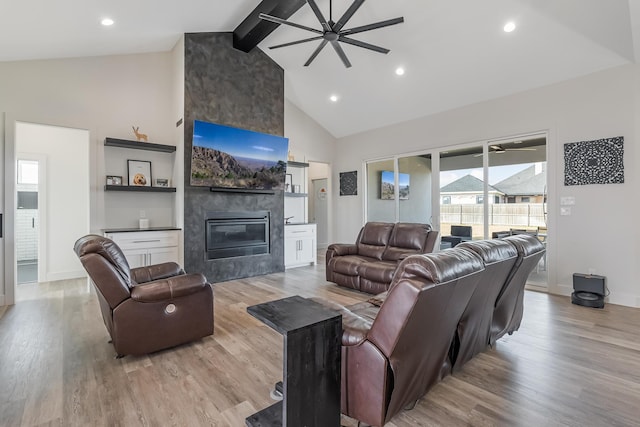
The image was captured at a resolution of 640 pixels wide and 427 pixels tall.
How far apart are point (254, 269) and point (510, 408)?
14.4ft

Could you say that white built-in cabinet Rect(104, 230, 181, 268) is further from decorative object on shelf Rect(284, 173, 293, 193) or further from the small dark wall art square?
the small dark wall art square

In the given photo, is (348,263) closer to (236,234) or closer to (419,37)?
(236,234)

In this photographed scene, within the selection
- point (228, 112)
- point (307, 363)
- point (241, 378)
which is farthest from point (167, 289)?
point (228, 112)

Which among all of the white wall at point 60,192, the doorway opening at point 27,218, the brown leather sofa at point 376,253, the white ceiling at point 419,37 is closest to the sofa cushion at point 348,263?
the brown leather sofa at point 376,253

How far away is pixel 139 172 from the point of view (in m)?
4.94

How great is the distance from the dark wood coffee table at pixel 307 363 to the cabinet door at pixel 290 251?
4.47m

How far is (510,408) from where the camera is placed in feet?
6.21

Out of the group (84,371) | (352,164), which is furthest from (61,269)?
(352,164)

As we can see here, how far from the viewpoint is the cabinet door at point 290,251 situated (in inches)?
242

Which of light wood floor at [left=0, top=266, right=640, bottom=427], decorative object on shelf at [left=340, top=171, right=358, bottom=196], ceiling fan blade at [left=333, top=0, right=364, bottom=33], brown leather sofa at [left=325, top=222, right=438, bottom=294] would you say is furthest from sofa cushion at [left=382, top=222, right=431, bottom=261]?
ceiling fan blade at [left=333, top=0, right=364, bottom=33]

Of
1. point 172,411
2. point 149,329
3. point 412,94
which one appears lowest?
point 172,411

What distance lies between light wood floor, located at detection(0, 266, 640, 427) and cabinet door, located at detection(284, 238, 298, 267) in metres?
2.68

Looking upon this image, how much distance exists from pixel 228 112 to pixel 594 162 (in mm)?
5378

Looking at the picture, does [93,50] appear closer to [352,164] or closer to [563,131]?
[352,164]
